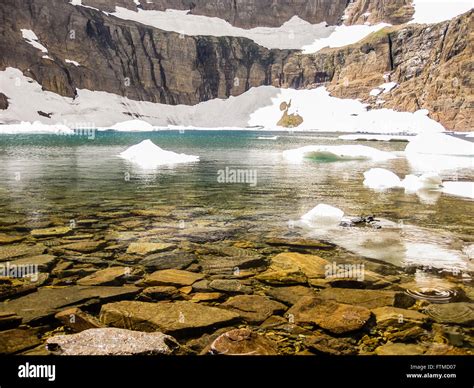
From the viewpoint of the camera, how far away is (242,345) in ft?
17.2

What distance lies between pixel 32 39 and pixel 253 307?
20879cm

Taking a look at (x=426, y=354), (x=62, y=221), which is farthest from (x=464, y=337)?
(x=62, y=221)

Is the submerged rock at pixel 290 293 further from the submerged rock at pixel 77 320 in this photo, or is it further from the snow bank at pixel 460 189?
the snow bank at pixel 460 189

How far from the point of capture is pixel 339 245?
35.3 ft

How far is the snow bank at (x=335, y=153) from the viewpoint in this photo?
42.3m

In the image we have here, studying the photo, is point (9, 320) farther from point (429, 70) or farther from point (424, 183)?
point (429, 70)

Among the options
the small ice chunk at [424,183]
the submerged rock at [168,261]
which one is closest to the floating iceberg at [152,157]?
the small ice chunk at [424,183]

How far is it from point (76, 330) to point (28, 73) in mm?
198359

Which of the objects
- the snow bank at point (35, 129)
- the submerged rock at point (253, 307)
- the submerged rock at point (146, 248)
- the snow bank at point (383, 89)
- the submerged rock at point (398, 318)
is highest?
the snow bank at point (383, 89)

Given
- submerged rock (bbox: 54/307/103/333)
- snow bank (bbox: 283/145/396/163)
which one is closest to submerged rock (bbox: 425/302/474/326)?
submerged rock (bbox: 54/307/103/333)

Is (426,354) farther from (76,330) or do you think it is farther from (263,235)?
(263,235)

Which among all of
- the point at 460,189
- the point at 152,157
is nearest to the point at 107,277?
the point at 460,189

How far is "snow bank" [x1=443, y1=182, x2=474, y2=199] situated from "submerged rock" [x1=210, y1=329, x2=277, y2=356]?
17746mm

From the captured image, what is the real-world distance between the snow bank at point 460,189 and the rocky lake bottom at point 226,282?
405 cm
